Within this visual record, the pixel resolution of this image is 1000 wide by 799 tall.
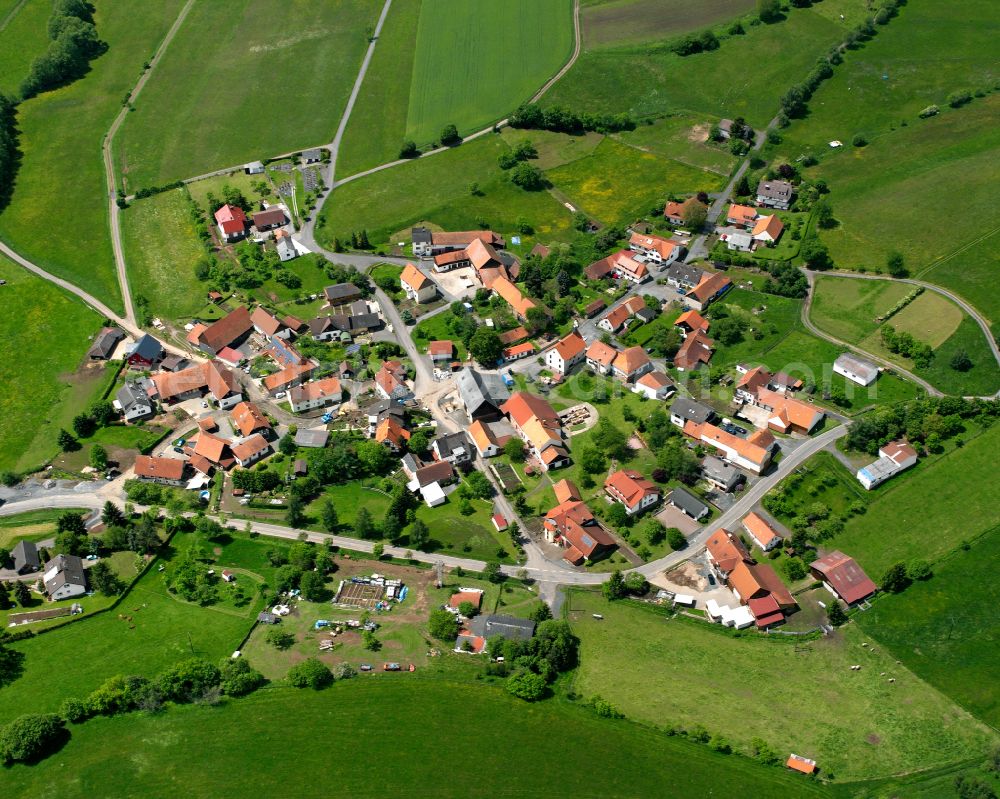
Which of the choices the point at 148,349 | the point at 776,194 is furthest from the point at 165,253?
the point at 776,194

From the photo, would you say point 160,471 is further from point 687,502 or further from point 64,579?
point 687,502

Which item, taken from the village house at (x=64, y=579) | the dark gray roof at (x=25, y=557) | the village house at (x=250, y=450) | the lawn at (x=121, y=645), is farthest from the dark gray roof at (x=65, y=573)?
the village house at (x=250, y=450)

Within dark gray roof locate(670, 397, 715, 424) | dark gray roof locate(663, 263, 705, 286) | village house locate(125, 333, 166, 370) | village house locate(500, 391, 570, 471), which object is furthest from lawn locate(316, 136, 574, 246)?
dark gray roof locate(670, 397, 715, 424)

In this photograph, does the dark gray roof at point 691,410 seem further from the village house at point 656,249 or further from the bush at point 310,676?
the bush at point 310,676

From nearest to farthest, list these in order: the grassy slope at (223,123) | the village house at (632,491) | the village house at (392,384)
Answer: the village house at (632,491) → the village house at (392,384) → the grassy slope at (223,123)

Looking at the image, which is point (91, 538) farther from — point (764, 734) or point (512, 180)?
point (512, 180)

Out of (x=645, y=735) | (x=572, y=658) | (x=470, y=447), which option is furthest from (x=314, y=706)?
(x=470, y=447)

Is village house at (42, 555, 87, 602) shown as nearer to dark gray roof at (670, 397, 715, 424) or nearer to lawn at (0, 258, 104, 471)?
lawn at (0, 258, 104, 471)
